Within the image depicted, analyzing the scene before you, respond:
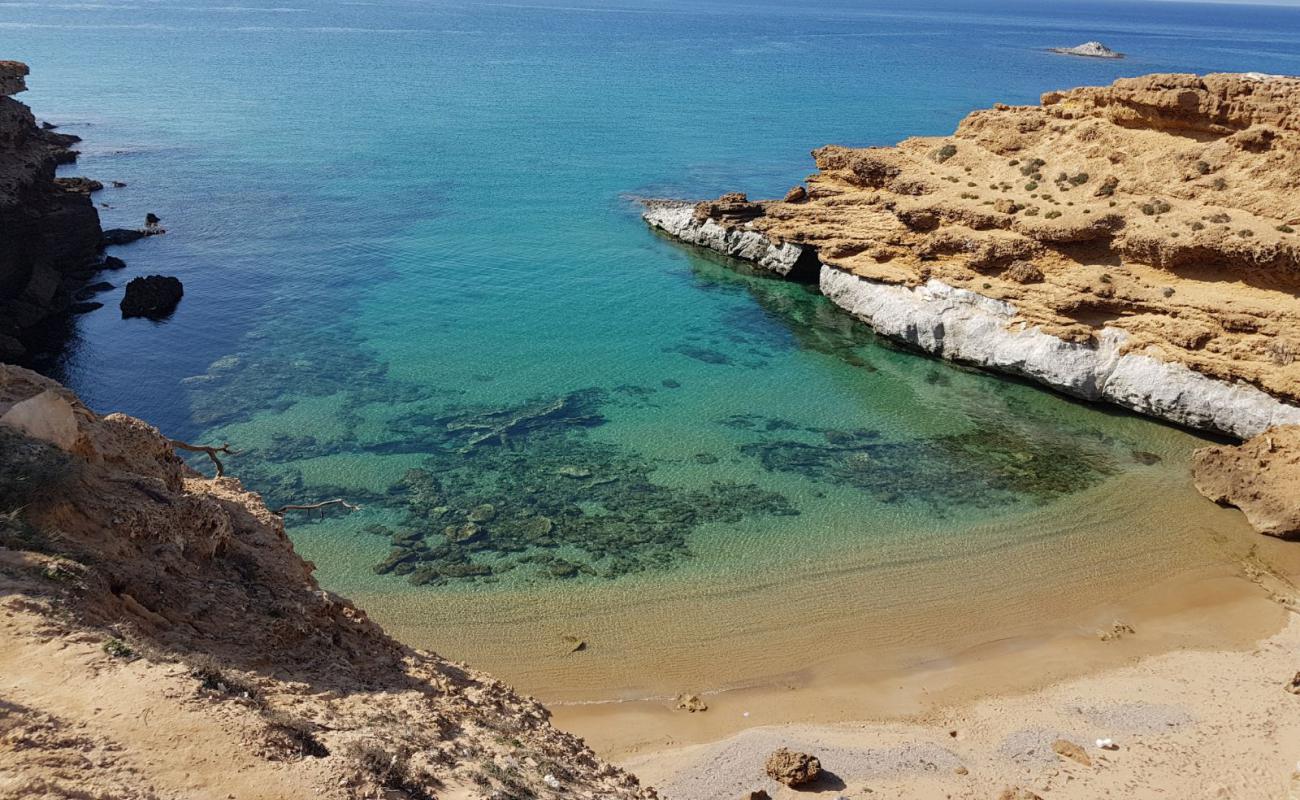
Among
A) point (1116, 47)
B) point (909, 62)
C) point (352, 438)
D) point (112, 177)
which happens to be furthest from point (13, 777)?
point (1116, 47)

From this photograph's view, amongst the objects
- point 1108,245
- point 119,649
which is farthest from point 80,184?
point 1108,245

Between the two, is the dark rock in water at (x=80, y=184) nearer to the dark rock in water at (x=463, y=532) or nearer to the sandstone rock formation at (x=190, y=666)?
the dark rock in water at (x=463, y=532)

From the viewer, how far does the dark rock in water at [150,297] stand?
36438 millimetres

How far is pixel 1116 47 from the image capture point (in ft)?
563

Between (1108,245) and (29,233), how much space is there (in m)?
42.5

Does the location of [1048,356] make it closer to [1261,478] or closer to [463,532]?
[1261,478]

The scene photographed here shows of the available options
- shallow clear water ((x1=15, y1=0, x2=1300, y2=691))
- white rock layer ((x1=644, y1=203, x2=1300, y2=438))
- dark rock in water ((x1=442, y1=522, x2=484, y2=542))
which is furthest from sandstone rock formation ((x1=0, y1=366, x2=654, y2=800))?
white rock layer ((x1=644, y1=203, x2=1300, y2=438))

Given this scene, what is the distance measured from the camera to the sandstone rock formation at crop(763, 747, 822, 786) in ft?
48.7

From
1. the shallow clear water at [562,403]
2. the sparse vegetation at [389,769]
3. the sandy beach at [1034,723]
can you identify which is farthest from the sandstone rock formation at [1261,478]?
the sparse vegetation at [389,769]

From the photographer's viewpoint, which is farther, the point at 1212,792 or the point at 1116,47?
the point at 1116,47

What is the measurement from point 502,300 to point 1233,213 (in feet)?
94.9

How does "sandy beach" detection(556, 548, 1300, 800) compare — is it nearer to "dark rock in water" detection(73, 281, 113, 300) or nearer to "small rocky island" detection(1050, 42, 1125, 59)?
"dark rock in water" detection(73, 281, 113, 300)

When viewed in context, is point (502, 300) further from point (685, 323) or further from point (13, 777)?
point (13, 777)

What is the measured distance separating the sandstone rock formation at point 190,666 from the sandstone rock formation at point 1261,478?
789 inches
